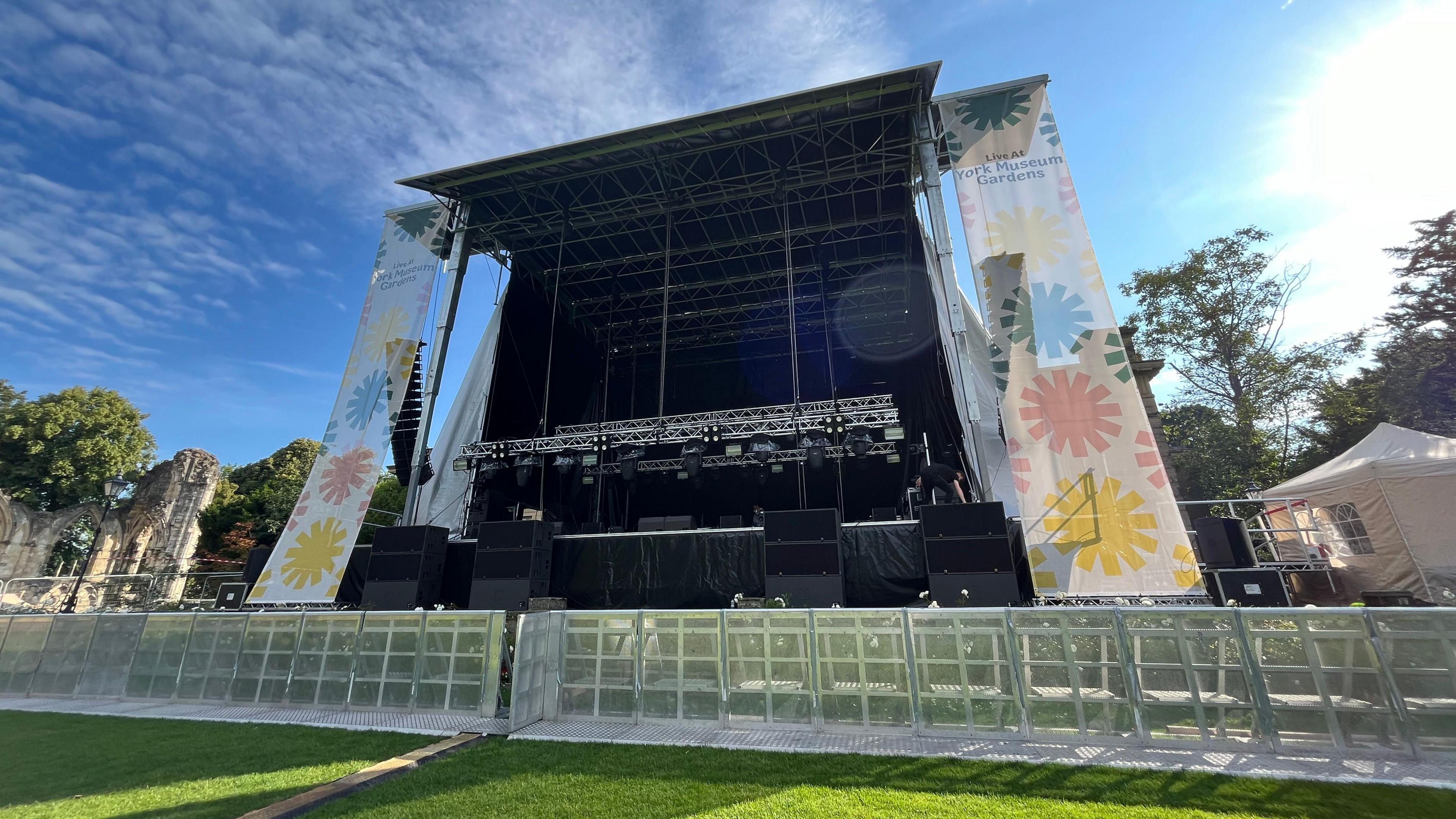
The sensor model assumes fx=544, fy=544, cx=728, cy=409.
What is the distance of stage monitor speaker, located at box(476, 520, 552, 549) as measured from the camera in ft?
28.6

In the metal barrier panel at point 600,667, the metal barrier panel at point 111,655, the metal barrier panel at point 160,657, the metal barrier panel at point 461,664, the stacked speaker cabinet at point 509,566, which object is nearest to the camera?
the metal barrier panel at point 600,667

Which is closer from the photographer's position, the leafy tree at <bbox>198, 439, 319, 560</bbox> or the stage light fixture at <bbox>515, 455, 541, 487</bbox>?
the stage light fixture at <bbox>515, 455, 541, 487</bbox>

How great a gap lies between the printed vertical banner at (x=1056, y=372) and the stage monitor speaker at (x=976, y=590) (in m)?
0.40

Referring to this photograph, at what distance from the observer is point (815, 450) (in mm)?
9836

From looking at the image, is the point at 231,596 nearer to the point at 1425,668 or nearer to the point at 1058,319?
the point at 1058,319

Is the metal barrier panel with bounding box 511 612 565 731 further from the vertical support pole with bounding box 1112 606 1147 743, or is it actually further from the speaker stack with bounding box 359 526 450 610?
the vertical support pole with bounding box 1112 606 1147 743

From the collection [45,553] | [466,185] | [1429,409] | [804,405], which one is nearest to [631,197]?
[466,185]

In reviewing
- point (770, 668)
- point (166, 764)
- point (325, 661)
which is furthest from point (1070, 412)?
point (166, 764)

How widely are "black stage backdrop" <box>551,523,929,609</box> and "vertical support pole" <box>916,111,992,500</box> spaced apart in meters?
1.50

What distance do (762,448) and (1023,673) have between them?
A: 632cm

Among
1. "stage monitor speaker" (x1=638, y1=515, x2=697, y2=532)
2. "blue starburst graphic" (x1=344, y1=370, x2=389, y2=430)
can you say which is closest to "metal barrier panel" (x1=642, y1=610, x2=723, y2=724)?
"stage monitor speaker" (x1=638, y1=515, x2=697, y2=532)

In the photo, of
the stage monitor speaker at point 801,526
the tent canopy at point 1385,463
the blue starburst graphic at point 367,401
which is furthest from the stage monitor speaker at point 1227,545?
the blue starburst graphic at point 367,401

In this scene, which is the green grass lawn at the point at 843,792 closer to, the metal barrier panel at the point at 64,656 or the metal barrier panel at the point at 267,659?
the metal barrier panel at the point at 267,659

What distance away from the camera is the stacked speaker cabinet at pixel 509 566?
8469 millimetres
